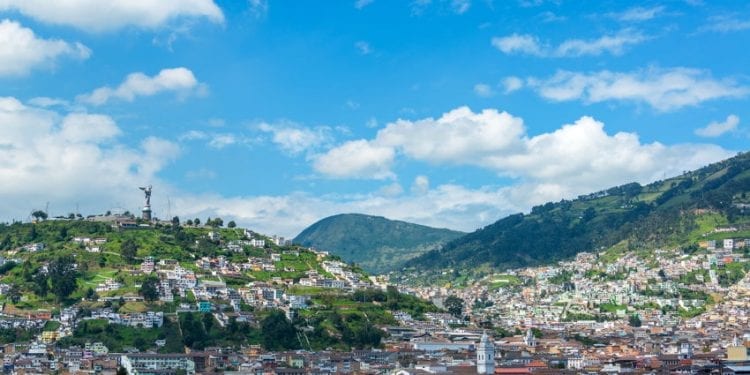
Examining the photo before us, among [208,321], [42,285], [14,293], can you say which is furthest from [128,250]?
[208,321]

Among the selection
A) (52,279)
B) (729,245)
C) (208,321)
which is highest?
(729,245)

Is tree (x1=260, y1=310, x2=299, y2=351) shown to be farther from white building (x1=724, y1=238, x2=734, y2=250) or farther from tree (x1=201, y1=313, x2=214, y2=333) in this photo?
white building (x1=724, y1=238, x2=734, y2=250)

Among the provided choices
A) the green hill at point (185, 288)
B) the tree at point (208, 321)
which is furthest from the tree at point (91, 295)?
the tree at point (208, 321)

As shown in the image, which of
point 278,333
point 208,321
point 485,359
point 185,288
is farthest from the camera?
point 185,288

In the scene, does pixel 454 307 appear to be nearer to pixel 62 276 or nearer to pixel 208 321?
pixel 208 321

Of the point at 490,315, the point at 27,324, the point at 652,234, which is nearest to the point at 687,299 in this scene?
the point at 490,315

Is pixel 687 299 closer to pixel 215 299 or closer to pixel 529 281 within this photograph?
pixel 529 281
